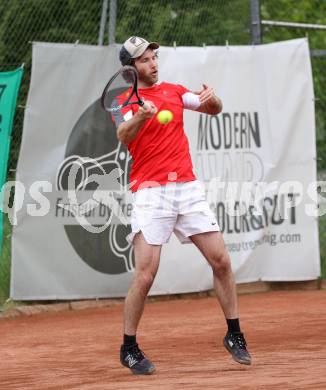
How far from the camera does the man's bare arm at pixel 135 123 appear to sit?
17.6 feet

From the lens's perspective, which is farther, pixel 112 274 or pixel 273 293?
pixel 273 293

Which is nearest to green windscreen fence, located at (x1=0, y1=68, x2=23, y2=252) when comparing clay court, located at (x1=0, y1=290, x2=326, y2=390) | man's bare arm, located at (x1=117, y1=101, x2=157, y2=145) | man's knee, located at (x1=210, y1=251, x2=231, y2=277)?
clay court, located at (x1=0, y1=290, x2=326, y2=390)

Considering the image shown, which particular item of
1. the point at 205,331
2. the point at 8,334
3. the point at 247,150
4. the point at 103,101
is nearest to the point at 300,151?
the point at 247,150

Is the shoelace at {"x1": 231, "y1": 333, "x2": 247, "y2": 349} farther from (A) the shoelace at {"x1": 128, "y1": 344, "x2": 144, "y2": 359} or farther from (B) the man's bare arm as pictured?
(B) the man's bare arm

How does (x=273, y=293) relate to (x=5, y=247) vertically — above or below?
below

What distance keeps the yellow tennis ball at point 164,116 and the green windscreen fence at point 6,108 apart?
132 inches

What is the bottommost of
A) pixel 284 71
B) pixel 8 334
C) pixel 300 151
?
pixel 8 334

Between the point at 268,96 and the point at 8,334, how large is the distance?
3.93 metres

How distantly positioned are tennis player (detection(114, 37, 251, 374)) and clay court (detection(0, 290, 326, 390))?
0.28 m

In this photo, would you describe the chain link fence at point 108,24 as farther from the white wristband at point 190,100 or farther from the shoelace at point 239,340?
the shoelace at point 239,340

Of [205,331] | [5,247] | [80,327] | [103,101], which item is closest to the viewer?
[103,101]

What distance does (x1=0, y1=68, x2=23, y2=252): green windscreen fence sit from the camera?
869 cm

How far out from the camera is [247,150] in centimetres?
991

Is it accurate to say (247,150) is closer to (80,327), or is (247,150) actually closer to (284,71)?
(284,71)
